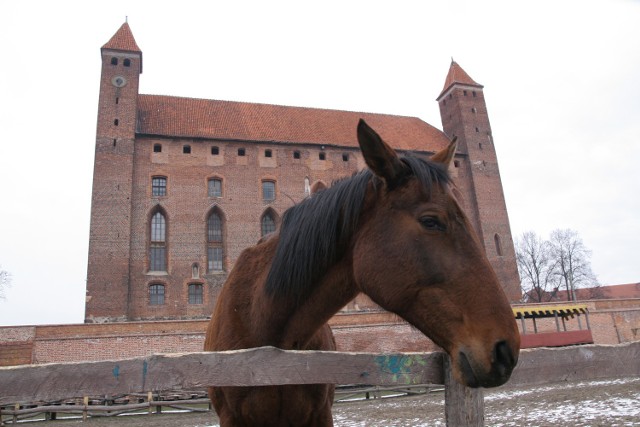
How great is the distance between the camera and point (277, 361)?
6.96ft

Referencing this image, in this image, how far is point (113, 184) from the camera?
1102 inches

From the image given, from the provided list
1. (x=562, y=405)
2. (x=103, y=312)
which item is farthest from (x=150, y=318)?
(x=562, y=405)

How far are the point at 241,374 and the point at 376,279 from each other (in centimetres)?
77

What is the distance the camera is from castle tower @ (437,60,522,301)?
34.8 metres

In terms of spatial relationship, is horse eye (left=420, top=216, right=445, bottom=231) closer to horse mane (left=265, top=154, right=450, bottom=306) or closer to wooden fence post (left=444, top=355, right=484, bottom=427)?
horse mane (left=265, top=154, right=450, bottom=306)

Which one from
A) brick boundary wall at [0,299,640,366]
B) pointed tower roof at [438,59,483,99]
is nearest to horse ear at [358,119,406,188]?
brick boundary wall at [0,299,640,366]

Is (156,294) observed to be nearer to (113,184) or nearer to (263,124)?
(113,184)

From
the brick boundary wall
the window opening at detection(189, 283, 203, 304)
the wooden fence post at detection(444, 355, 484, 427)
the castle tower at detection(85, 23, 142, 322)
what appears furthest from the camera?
the window opening at detection(189, 283, 203, 304)

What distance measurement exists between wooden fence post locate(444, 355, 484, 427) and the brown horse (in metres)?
0.61

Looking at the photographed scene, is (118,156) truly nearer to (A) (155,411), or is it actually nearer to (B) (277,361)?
(A) (155,411)

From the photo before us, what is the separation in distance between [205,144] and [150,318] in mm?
12163

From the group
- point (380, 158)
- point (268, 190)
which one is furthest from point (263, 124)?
point (380, 158)

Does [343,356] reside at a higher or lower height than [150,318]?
lower

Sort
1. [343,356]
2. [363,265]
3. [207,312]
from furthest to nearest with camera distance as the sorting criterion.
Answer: [207,312], [343,356], [363,265]
